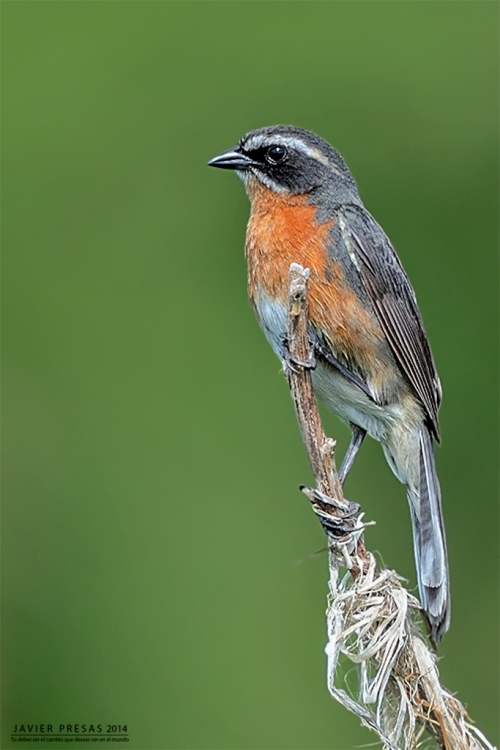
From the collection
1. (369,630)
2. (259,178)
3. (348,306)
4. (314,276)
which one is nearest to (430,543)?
(369,630)

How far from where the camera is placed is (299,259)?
15.6 feet

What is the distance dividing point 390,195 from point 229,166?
2.37 m

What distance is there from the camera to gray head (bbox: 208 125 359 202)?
16.8ft

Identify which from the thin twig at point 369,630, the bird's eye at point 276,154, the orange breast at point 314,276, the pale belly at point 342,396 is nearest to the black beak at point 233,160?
the bird's eye at point 276,154

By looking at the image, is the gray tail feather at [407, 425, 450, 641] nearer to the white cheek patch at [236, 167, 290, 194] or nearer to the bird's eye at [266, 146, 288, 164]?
the white cheek patch at [236, 167, 290, 194]

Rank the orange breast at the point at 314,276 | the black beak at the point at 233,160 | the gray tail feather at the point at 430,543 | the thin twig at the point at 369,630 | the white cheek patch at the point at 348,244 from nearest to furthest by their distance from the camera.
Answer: the thin twig at the point at 369,630
the gray tail feather at the point at 430,543
the orange breast at the point at 314,276
the white cheek patch at the point at 348,244
the black beak at the point at 233,160

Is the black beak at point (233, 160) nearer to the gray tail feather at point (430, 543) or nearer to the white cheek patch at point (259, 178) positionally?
the white cheek patch at point (259, 178)

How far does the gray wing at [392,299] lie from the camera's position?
4867 millimetres

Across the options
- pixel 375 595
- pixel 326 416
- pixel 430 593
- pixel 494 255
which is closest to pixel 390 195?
pixel 494 255

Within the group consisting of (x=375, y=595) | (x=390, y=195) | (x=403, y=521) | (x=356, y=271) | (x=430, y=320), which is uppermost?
(x=390, y=195)

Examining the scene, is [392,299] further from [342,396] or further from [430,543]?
[430,543]

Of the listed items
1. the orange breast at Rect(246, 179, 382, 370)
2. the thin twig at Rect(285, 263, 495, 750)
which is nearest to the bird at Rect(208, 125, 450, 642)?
the orange breast at Rect(246, 179, 382, 370)

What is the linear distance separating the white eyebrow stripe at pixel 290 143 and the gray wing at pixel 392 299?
1.18 ft

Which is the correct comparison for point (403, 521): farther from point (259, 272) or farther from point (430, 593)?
point (259, 272)
